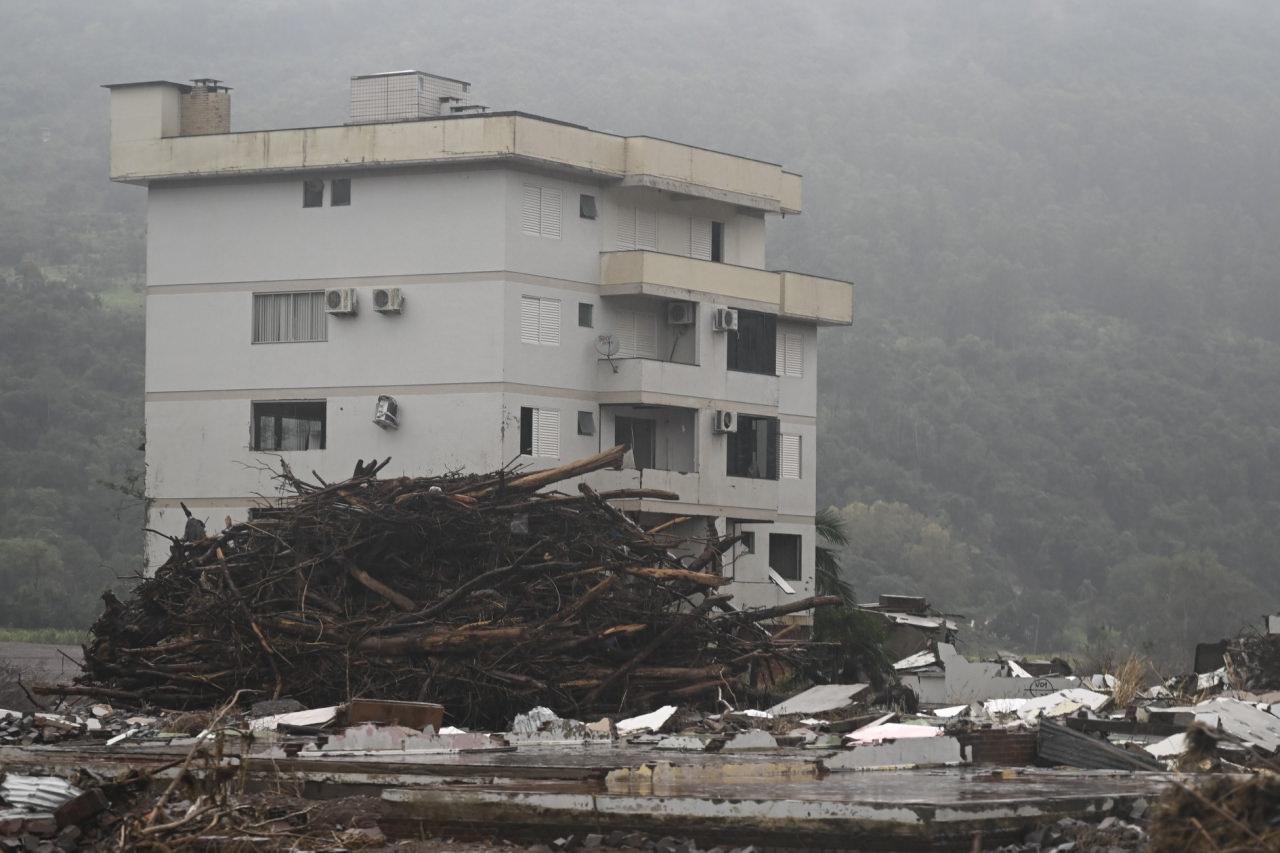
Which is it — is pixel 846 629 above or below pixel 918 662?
above

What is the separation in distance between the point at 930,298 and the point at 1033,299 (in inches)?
380

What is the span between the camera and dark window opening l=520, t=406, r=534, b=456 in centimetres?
4447

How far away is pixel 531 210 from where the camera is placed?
4516cm

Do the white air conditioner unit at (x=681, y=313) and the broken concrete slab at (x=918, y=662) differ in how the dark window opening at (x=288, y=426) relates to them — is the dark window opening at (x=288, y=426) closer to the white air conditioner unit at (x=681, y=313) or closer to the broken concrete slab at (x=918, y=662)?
the white air conditioner unit at (x=681, y=313)

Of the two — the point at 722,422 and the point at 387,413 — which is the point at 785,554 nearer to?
the point at 722,422

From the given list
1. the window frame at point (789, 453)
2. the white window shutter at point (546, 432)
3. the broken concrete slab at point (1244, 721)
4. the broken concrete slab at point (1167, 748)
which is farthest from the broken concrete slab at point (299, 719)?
the window frame at point (789, 453)

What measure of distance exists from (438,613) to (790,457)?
26.0 metres

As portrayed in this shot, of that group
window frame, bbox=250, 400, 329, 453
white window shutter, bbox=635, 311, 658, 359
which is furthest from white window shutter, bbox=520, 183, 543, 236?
window frame, bbox=250, 400, 329, 453

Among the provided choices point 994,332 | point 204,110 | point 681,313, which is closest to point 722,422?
point 681,313

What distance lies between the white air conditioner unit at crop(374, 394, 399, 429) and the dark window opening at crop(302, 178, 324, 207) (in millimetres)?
4499

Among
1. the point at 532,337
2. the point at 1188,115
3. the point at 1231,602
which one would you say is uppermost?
the point at 1188,115

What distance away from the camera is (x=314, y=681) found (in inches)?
1059

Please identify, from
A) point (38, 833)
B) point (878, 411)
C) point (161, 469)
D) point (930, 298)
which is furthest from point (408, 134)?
point (930, 298)

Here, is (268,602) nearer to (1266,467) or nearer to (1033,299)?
(1266,467)
